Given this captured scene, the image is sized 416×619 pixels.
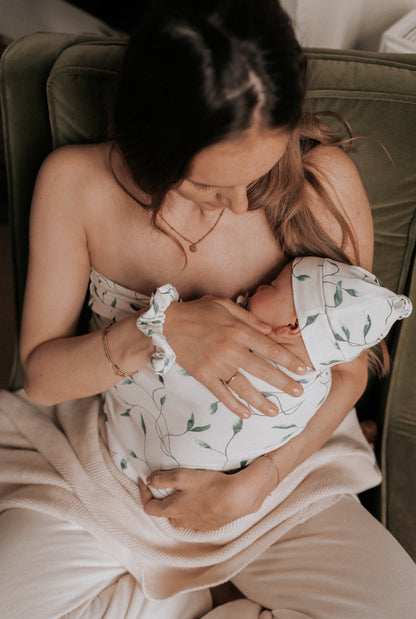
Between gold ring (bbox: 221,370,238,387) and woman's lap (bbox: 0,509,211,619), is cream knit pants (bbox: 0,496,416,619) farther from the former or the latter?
gold ring (bbox: 221,370,238,387)

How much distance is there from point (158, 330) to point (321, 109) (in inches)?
23.9

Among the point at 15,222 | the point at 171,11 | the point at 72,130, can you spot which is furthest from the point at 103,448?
the point at 171,11

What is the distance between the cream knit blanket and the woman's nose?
645mm

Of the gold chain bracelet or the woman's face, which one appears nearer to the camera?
the woman's face

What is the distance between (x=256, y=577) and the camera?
3.31 feet

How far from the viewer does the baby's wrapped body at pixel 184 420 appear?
2.93 ft

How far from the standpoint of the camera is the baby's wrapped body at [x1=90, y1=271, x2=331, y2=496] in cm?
89

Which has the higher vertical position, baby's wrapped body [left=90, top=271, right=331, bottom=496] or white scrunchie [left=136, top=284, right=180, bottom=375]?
white scrunchie [left=136, top=284, right=180, bottom=375]

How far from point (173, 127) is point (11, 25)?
2260 mm

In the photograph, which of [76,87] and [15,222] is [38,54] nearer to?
[76,87]

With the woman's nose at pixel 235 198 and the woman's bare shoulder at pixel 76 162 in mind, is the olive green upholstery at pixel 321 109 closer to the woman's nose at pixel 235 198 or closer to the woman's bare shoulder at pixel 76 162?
the woman's bare shoulder at pixel 76 162

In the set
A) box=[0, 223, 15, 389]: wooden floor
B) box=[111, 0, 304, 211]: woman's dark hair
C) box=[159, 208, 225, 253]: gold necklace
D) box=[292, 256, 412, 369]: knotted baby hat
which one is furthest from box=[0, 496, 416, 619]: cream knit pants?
box=[0, 223, 15, 389]: wooden floor

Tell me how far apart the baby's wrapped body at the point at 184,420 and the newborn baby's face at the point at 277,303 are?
4.6 inches

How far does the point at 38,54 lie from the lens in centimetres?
99
